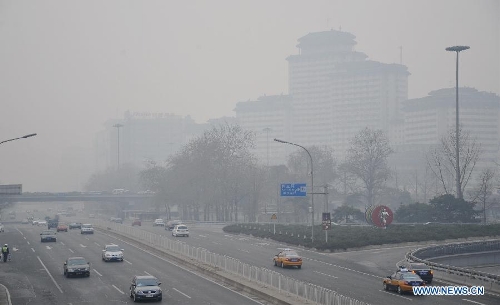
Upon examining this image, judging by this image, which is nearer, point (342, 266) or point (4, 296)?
point (4, 296)

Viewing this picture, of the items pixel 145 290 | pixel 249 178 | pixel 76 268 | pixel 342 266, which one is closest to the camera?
pixel 145 290

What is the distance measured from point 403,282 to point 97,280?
20576 millimetres

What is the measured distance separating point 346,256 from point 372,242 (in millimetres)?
7754

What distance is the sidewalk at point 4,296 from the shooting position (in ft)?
124

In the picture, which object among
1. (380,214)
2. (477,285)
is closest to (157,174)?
(380,214)

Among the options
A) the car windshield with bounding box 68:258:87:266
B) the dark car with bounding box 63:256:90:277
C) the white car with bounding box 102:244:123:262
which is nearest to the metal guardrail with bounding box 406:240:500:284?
the white car with bounding box 102:244:123:262

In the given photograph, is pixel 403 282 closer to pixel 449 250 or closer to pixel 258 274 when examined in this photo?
pixel 258 274

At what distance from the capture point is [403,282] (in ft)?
131

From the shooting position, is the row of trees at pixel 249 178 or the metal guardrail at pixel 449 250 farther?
the row of trees at pixel 249 178

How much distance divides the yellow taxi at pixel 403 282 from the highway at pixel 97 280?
8765mm

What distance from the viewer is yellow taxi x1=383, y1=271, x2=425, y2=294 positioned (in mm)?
39875

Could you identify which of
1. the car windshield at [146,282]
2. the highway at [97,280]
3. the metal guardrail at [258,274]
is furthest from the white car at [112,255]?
the car windshield at [146,282]

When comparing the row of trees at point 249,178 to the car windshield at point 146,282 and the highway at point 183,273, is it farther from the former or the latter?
the car windshield at point 146,282

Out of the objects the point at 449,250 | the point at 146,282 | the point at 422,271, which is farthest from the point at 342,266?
the point at 146,282
